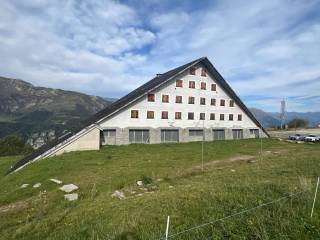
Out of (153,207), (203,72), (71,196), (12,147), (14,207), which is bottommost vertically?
(12,147)

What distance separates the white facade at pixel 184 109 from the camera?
38250 mm

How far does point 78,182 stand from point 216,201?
10.8 metres

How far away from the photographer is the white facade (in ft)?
125

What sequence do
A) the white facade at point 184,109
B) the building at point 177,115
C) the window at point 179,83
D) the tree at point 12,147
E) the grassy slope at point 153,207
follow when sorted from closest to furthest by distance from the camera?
the grassy slope at point 153,207, the building at point 177,115, the white facade at point 184,109, the window at point 179,83, the tree at point 12,147

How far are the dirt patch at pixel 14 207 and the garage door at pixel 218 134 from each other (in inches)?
1430

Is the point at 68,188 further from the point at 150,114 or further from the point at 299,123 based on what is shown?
the point at 299,123

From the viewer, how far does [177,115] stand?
42.4 m

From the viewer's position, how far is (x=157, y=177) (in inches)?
706

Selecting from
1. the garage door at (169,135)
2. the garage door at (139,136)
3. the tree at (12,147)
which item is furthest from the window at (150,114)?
the tree at (12,147)

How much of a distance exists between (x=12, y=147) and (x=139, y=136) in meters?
43.8

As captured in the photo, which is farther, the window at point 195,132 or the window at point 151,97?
the window at point 195,132

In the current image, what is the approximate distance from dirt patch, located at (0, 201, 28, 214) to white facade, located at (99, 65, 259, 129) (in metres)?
21.9

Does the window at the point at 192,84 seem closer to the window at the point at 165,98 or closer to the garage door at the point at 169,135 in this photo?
the window at the point at 165,98

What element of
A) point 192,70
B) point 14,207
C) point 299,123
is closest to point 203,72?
point 192,70
